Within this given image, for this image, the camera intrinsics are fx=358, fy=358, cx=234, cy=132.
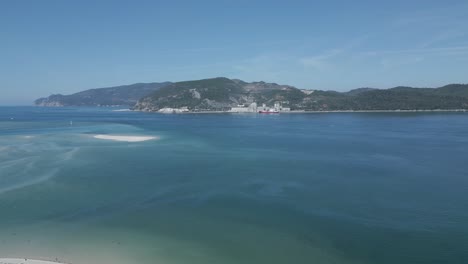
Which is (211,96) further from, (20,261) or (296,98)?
(20,261)

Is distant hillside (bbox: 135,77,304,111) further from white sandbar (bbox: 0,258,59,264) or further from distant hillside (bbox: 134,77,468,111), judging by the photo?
white sandbar (bbox: 0,258,59,264)

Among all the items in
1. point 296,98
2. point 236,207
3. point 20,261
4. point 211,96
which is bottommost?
point 236,207

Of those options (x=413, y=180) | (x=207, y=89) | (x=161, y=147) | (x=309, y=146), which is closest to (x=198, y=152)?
(x=161, y=147)

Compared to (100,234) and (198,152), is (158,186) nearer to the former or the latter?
(100,234)

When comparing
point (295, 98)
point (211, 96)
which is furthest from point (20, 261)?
point (295, 98)

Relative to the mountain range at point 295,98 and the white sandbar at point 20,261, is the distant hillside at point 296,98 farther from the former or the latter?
the white sandbar at point 20,261

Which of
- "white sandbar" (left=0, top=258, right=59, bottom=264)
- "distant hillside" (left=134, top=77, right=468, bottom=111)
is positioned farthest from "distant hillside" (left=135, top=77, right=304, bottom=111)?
"white sandbar" (left=0, top=258, right=59, bottom=264)
